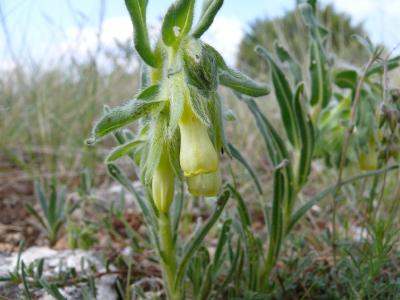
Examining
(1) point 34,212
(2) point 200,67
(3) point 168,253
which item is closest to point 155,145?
(2) point 200,67

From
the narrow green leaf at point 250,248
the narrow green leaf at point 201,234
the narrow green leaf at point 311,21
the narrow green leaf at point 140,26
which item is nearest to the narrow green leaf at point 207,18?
the narrow green leaf at point 140,26

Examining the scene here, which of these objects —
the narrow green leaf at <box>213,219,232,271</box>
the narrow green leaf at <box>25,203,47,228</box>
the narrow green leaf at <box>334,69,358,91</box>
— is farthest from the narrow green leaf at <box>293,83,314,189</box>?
the narrow green leaf at <box>25,203,47,228</box>

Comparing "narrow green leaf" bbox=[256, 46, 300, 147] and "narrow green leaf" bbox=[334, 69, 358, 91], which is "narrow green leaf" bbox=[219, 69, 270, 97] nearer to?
"narrow green leaf" bbox=[256, 46, 300, 147]

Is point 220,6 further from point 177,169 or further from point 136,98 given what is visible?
point 177,169

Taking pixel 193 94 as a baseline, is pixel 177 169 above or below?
below

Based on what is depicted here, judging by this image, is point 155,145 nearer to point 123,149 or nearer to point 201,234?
point 123,149

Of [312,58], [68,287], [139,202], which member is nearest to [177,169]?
[139,202]
